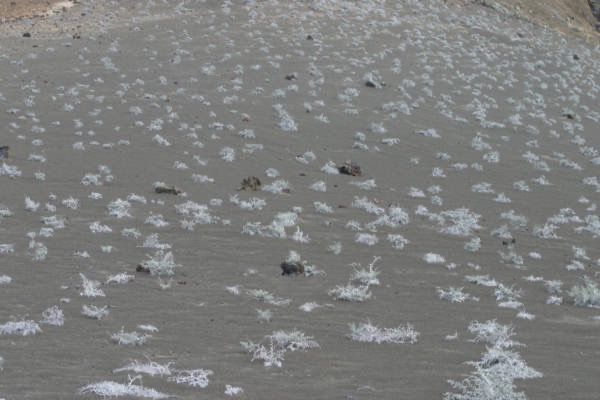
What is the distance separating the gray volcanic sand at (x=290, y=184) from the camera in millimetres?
7859

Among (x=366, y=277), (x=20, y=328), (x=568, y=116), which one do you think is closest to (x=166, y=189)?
(x=366, y=277)

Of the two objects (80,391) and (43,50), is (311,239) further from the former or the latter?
(43,50)

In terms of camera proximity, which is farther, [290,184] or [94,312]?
[290,184]

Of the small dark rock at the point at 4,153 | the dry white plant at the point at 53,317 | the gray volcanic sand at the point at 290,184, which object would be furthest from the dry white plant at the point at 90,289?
the small dark rock at the point at 4,153

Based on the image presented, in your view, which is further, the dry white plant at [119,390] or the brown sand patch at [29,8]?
the brown sand patch at [29,8]

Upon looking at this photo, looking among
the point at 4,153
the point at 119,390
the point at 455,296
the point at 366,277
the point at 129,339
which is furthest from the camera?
the point at 4,153

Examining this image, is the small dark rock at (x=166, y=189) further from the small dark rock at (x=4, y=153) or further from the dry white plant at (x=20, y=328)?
the dry white plant at (x=20, y=328)

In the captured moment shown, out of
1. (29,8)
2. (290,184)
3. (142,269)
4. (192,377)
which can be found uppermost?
(192,377)

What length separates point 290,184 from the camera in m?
16.6

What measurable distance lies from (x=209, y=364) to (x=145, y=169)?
10.1 meters

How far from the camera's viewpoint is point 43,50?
30.9 m

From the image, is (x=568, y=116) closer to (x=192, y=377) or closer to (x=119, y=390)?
(x=192, y=377)

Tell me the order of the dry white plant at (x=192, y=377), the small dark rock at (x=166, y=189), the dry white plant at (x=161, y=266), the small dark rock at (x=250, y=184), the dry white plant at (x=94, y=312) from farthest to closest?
1. the small dark rock at (x=250, y=184)
2. the small dark rock at (x=166, y=189)
3. the dry white plant at (x=161, y=266)
4. the dry white plant at (x=94, y=312)
5. the dry white plant at (x=192, y=377)

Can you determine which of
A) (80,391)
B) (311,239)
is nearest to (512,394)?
(80,391)
